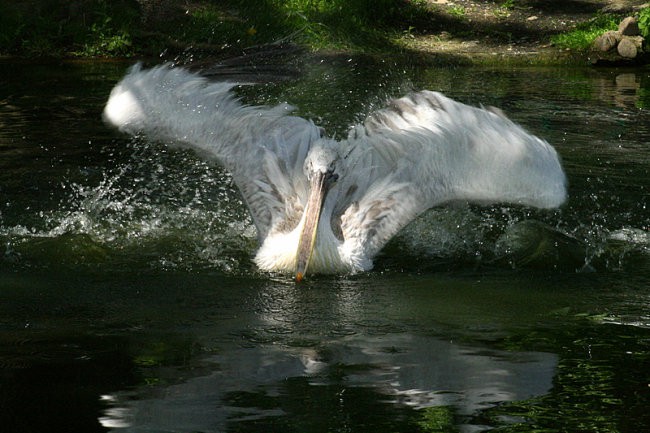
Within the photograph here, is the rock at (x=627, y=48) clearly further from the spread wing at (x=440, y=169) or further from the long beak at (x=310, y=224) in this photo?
the long beak at (x=310, y=224)

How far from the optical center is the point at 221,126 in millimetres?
6762

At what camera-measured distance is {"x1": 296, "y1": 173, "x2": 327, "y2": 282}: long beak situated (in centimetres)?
543

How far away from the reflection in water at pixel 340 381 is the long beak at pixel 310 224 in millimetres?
962

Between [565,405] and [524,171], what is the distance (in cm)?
276

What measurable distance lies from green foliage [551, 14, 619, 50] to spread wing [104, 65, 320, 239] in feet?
27.3

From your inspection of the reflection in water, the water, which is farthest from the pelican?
the reflection in water

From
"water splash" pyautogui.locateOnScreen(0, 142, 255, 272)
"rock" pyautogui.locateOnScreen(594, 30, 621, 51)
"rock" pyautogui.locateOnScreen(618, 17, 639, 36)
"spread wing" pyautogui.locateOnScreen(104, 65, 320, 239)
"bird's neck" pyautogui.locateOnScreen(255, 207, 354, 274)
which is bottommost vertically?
"bird's neck" pyautogui.locateOnScreen(255, 207, 354, 274)

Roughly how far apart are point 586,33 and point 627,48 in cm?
118

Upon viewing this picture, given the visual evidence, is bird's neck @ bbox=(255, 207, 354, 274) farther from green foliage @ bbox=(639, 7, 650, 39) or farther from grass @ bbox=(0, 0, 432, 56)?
green foliage @ bbox=(639, 7, 650, 39)

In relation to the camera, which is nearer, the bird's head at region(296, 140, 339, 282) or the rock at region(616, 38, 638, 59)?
the bird's head at region(296, 140, 339, 282)

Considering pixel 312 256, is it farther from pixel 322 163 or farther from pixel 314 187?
pixel 322 163

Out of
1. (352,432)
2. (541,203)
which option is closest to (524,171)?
(541,203)

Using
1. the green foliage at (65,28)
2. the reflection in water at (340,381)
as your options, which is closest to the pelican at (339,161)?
the reflection in water at (340,381)

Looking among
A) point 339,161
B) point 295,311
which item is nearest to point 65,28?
point 339,161
